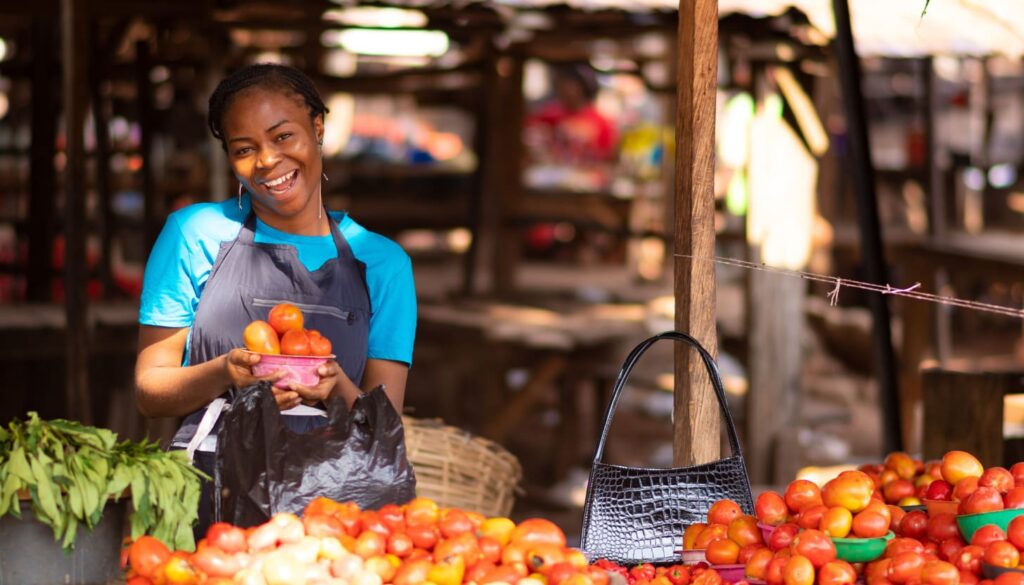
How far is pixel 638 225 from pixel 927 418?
765 centimetres

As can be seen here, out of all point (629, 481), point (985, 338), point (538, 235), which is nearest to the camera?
point (629, 481)

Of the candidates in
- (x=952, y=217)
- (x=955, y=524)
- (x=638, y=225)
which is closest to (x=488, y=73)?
(x=638, y=225)

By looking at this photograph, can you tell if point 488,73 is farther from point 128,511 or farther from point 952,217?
point 952,217

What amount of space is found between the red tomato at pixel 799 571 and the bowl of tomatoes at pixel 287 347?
1089 mm

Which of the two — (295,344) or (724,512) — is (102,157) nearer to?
(295,344)

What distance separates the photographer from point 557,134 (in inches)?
728

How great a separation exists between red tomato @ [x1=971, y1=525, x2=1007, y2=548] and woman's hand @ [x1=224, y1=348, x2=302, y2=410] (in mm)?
1501

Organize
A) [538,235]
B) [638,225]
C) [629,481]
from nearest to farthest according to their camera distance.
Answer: [629,481]
[638,225]
[538,235]

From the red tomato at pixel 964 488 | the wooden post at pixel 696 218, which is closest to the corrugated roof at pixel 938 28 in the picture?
the wooden post at pixel 696 218

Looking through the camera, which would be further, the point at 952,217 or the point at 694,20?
the point at 952,217

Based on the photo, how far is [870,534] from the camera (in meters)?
2.93

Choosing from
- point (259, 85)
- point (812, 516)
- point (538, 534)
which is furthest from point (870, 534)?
point (259, 85)

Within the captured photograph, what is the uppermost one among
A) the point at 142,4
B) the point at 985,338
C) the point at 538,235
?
the point at 142,4

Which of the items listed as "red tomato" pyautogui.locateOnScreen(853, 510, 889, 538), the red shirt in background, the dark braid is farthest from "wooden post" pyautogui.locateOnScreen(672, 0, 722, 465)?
the red shirt in background
